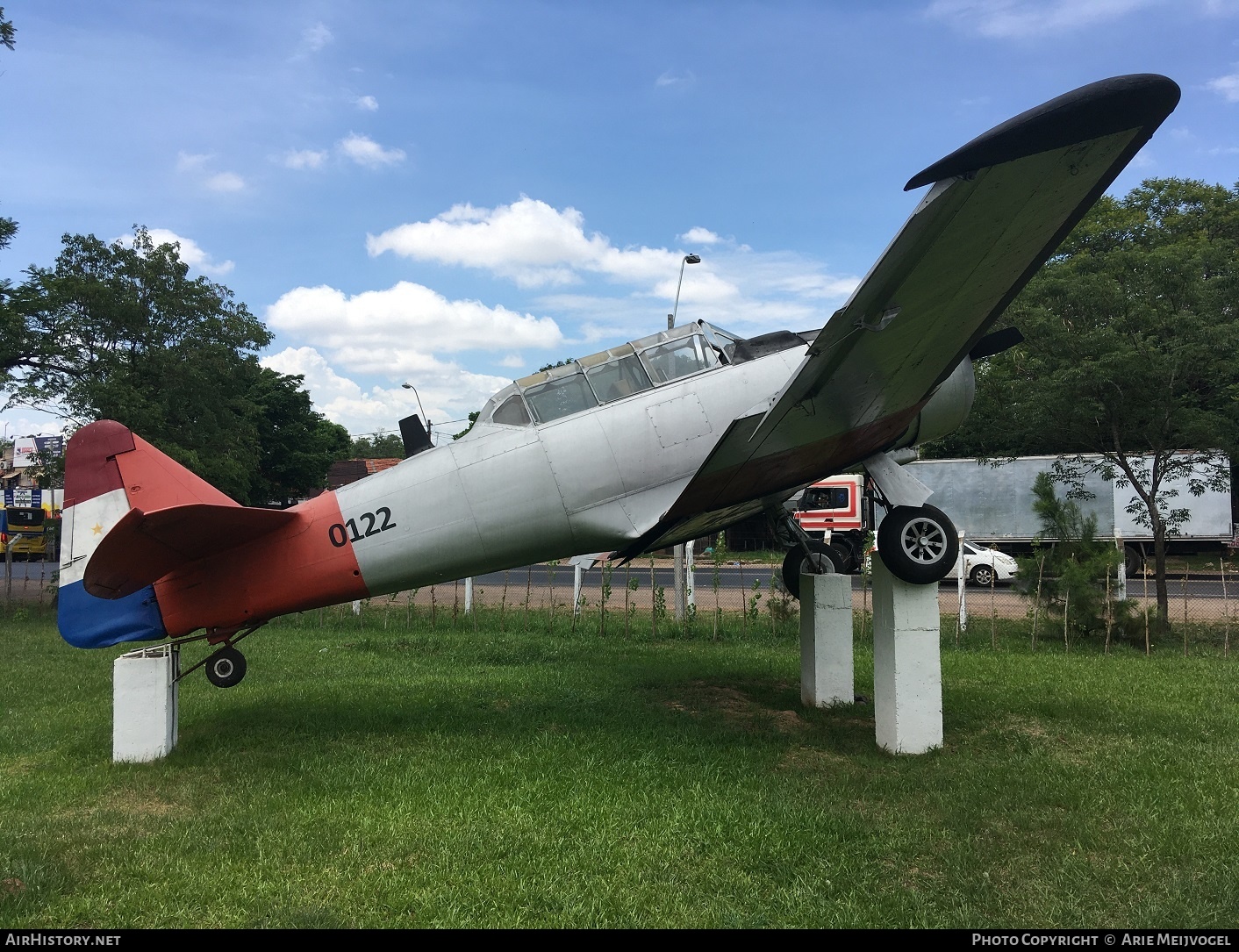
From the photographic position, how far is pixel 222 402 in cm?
1884

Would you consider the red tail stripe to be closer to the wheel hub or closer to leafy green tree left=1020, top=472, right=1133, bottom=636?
the wheel hub

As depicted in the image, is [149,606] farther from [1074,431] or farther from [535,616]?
[1074,431]

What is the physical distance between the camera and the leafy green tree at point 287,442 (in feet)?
158

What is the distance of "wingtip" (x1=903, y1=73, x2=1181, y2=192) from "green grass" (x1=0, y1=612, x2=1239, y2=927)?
398 centimetres

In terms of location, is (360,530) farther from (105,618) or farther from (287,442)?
(287,442)

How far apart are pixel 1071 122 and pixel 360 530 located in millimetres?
6230

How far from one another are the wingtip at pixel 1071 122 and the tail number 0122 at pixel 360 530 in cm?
510

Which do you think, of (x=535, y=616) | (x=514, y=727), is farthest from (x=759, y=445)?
(x=535, y=616)

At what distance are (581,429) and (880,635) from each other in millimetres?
3268

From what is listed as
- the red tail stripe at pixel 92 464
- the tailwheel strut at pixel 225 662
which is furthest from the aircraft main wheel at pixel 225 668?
the red tail stripe at pixel 92 464

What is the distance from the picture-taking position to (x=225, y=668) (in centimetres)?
745

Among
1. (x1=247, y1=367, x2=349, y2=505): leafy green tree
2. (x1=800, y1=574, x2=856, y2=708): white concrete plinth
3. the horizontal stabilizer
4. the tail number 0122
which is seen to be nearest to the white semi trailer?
(x1=800, y1=574, x2=856, y2=708): white concrete plinth

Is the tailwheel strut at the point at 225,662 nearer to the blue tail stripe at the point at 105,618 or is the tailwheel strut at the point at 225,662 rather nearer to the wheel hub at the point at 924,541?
the blue tail stripe at the point at 105,618

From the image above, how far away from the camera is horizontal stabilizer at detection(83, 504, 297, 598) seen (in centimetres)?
625
